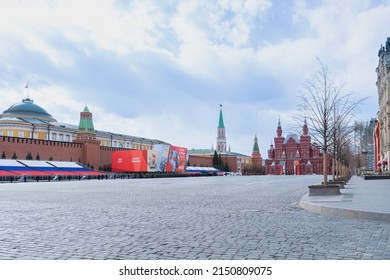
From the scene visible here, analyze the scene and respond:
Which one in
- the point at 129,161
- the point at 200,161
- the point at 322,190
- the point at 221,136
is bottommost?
the point at 322,190

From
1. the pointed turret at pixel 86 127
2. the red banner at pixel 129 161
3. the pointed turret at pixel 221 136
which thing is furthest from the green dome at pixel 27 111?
the pointed turret at pixel 221 136

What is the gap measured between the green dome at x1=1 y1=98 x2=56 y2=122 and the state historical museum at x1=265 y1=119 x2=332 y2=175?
71852 millimetres

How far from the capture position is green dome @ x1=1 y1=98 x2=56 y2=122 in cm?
9420

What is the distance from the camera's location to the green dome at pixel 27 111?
9420cm

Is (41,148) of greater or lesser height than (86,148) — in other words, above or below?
below

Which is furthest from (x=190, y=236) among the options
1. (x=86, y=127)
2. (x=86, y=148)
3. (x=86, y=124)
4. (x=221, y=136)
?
(x=221, y=136)

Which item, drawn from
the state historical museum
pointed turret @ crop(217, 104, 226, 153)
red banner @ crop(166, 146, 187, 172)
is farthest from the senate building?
pointed turret @ crop(217, 104, 226, 153)

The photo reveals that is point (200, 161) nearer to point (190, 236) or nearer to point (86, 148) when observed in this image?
point (86, 148)

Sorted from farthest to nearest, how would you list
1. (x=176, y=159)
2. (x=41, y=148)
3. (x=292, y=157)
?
(x=292, y=157)
(x=176, y=159)
(x=41, y=148)

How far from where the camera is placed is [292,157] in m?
133

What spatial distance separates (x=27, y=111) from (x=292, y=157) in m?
81.0

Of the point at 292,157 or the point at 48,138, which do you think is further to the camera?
the point at 292,157

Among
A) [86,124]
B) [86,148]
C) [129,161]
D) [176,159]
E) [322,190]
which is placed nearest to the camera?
[322,190]
